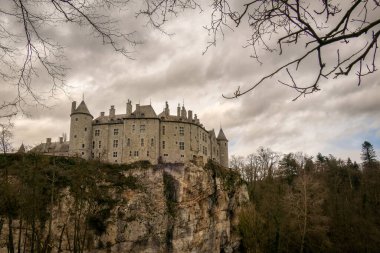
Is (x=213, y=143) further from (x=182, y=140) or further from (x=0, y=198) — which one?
(x=0, y=198)

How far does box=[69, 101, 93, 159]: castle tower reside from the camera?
5269 cm

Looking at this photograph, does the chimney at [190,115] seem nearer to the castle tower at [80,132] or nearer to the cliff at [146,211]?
the castle tower at [80,132]

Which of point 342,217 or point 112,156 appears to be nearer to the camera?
point 342,217

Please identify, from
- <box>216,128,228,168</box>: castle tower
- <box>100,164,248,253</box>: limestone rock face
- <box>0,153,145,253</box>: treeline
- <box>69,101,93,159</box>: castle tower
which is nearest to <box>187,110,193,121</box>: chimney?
<box>216,128,228,168</box>: castle tower

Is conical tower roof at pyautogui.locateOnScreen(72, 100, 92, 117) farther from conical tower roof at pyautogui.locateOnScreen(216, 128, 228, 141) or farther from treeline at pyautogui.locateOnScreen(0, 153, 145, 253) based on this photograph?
conical tower roof at pyautogui.locateOnScreen(216, 128, 228, 141)

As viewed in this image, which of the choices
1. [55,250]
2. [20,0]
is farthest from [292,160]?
[20,0]

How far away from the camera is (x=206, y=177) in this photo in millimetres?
39469

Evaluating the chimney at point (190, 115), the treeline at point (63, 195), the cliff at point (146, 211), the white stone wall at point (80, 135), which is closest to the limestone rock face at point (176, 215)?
the cliff at point (146, 211)

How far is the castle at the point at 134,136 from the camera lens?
5228 centimetres

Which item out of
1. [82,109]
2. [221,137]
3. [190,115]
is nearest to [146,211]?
[190,115]

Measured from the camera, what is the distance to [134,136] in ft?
173

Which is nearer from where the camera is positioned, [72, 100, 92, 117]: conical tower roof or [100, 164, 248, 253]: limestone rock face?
[100, 164, 248, 253]: limestone rock face

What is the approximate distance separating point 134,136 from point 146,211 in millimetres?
19486

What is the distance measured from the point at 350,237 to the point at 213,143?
27.7 meters
